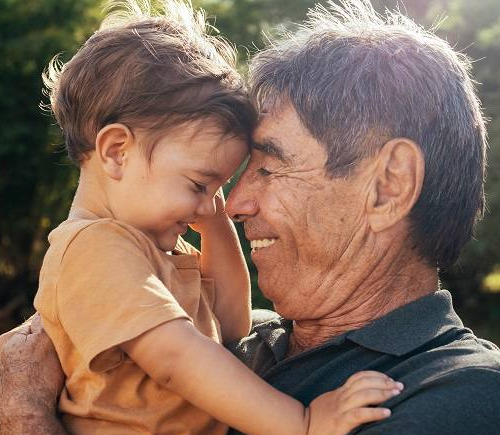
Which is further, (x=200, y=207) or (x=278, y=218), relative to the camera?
(x=278, y=218)

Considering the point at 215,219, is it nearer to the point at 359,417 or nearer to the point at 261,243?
the point at 261,243

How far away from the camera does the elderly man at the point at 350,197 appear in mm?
2916

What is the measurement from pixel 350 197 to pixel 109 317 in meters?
0.92

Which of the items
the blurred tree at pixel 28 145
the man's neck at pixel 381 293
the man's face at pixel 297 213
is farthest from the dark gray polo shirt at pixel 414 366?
the blurred tree at pixel 28 145

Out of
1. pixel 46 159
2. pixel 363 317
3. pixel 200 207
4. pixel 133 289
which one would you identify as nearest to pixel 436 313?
pixel 363 317

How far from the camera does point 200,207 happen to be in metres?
2.88

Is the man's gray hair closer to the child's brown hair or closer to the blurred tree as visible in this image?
the child's brown hair

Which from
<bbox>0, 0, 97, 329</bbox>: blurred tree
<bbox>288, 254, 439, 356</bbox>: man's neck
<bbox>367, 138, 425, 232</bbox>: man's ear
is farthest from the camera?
<bbox>0, 0, 97, 329</bbox>: blurred tree

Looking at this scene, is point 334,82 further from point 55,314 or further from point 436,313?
point 55,314

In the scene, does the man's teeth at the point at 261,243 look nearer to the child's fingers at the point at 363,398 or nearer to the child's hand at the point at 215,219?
the child's hand at the point at 215,219

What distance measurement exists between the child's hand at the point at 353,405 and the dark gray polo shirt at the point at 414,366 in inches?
1.4

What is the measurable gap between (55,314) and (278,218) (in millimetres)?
799

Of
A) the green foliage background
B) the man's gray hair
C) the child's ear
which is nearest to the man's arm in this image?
the child's ear

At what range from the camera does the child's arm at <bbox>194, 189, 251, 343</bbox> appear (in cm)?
325
